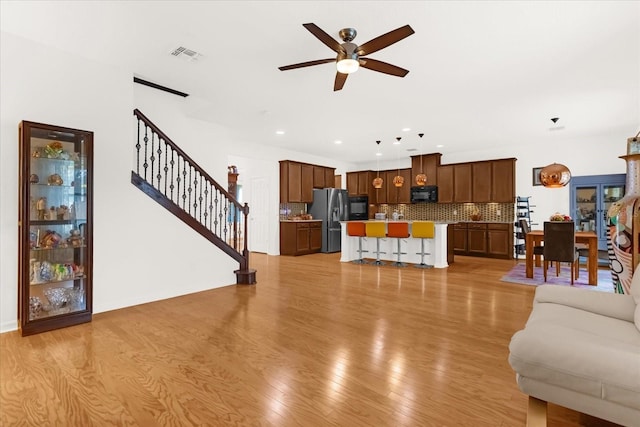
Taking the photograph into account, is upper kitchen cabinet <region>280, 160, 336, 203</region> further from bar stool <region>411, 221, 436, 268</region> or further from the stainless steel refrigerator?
bar stool <region>411, 221, 436, 268</region>

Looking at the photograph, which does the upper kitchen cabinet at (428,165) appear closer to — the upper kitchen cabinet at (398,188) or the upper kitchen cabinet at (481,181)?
the upper kitchen cabinet at (398,188)

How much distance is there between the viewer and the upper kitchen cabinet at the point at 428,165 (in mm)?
9219

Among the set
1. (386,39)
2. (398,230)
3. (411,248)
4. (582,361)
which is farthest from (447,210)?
(582,361)

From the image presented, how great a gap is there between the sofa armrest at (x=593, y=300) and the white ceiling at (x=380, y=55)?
234 cm

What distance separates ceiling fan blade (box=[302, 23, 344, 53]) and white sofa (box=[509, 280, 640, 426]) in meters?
2.57

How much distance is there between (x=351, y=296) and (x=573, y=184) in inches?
256

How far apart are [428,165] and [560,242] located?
4658mm

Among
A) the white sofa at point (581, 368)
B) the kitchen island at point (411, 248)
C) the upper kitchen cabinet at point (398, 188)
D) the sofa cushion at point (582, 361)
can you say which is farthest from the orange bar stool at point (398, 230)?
the sofa cushion at point (582, 361)

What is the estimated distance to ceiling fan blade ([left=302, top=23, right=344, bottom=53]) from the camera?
2588 millimetres

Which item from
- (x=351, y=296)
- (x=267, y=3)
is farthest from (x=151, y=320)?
(x=267, y=3)

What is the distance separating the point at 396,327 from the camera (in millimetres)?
3176

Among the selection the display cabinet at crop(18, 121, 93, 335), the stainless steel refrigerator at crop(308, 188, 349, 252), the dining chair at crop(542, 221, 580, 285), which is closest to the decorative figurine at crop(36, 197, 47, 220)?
the display cabinet at crop(18, 121, 93, 335)

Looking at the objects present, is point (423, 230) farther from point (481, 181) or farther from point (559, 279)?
point (481, 181)

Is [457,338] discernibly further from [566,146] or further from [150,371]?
[566,146]
